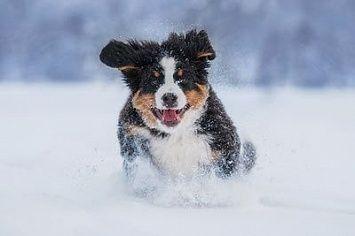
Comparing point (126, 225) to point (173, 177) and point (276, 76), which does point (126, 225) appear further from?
point (276, 76)

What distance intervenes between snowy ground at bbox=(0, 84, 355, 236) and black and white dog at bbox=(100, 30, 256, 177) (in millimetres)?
235

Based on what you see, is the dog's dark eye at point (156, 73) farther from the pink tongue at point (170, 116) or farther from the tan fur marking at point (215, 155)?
the tan fur marking at point (215, 155)

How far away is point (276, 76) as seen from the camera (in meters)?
19.4

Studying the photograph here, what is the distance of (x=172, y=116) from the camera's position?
16.4ft

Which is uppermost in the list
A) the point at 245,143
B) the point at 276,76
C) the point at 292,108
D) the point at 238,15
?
the point at 238,15

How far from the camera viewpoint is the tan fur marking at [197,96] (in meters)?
5.01

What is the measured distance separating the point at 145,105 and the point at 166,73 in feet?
0.88

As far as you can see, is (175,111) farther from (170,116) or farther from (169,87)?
(169,87)

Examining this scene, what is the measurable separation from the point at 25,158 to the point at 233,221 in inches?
129

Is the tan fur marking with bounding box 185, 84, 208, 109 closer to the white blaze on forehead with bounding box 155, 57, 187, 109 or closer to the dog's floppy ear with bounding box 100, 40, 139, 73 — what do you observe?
the white blaze on forehead with bounding box 155, 57, 187, 109

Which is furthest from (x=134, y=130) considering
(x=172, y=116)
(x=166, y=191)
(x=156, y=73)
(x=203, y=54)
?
(x=203, y=54)

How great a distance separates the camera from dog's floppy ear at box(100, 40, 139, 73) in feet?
17.2

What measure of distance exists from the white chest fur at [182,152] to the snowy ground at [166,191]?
0.22 meters

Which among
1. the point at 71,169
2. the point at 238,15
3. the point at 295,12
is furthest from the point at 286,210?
the point at 295,12
